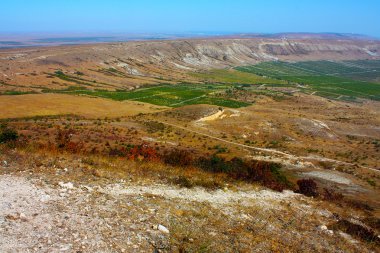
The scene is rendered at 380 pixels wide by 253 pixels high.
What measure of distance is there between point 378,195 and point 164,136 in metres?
23.8

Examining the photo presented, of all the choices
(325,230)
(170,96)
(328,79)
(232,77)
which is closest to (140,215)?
(325,230)

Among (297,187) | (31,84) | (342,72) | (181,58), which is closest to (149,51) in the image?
(181,58)

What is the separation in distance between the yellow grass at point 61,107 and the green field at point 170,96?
9777mm

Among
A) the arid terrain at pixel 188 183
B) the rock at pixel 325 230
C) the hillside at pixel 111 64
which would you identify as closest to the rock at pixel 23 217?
the arid terrain at pixel 188 183

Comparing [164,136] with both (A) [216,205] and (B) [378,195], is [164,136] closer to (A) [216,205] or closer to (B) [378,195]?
(B) [378,195]

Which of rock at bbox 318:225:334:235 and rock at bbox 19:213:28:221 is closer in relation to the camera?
rock at bbox 19:213:28:221

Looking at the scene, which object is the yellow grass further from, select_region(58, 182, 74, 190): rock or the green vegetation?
the green vegetation

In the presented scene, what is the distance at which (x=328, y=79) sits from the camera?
160 metres

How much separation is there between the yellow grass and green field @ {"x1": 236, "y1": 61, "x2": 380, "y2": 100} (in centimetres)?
7531

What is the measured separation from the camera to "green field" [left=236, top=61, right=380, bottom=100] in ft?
416

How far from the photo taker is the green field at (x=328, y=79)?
416ft

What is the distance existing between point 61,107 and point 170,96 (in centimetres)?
3556

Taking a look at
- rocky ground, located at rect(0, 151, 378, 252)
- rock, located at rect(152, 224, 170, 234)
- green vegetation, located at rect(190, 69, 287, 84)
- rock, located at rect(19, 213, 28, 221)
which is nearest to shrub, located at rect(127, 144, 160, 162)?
rocky ground, located at rect(0, 151, 378, 252)

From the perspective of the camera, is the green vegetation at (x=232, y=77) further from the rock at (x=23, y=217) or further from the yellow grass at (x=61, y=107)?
the rock at (x=23, y=217)
